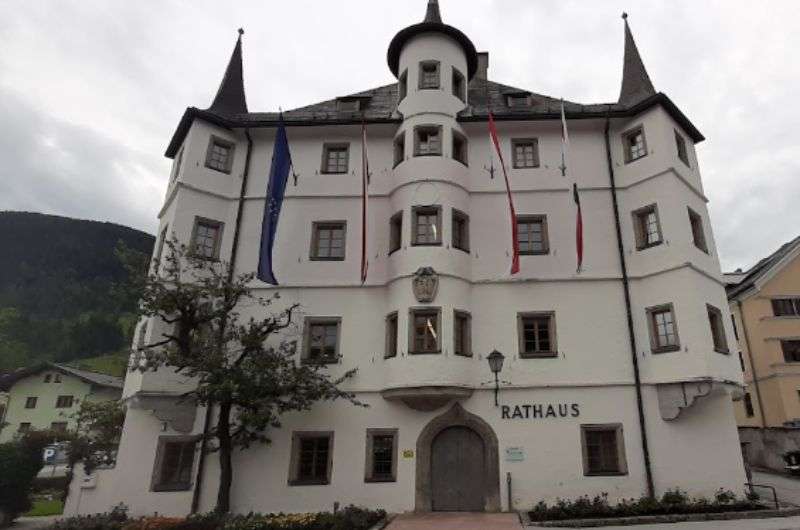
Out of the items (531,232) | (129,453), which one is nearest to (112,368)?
(129,453)

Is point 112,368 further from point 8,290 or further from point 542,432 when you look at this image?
point 542,432

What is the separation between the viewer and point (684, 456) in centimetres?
1800

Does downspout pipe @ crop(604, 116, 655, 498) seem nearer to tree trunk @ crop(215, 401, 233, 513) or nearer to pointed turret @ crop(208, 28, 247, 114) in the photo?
tree trunk @ crop(215, 401, 233, 513)

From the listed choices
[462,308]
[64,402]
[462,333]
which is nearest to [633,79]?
[462,308]

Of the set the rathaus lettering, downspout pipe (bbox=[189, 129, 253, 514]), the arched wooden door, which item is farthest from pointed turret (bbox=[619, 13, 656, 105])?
downspout pipe (bbox=[189, 129, 253, 514])

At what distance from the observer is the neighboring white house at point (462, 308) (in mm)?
18266

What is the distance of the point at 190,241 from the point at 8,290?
152724mm

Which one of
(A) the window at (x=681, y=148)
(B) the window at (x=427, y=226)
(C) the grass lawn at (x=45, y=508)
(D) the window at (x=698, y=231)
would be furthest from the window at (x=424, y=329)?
(C) the grass lawn at (x=45, y=508)

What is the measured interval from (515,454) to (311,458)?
6.96 metres

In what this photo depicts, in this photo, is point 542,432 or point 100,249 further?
point 100,249

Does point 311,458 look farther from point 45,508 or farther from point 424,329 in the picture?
point 45,508

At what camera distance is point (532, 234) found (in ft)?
70.1

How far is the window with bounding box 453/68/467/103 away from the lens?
24.0m

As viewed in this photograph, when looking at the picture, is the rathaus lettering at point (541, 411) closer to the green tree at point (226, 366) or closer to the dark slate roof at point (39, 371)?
the green tree at point (226, 366)
